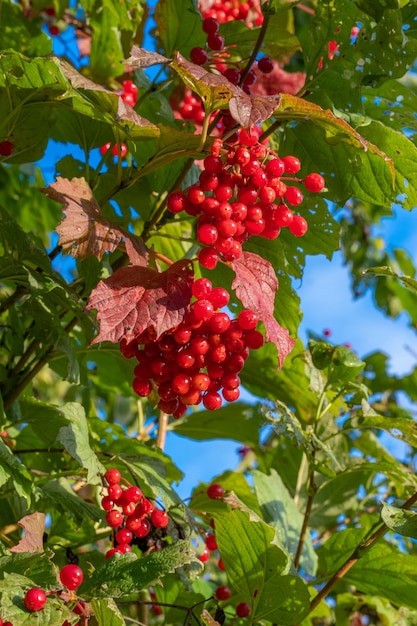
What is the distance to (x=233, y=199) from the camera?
126 centimetres

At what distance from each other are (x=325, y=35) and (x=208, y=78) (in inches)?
21.6

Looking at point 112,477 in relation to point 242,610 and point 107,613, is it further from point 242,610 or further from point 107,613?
point 242,610

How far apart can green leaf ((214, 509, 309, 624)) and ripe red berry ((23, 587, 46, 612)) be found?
1.45ft

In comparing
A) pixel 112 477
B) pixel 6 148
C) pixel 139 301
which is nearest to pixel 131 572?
pixel 112 477

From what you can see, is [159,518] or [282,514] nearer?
[159,518]

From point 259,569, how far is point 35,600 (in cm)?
52

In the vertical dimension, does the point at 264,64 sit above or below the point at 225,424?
above

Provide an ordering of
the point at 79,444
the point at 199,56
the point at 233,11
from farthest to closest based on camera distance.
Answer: the point at 233,11 < the point at 199,56 < the point at 79,444

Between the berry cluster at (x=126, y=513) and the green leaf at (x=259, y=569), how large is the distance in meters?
0.14

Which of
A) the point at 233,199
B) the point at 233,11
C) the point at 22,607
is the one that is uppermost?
the point at 233,11

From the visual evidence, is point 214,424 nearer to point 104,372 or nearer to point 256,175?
point 104,372

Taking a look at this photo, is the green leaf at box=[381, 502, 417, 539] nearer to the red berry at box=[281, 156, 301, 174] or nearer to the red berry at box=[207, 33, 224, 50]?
the red berry at box=[281, 156, 301, 174]

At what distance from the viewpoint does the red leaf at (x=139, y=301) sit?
1144 millimetres

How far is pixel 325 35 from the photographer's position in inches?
62.7
